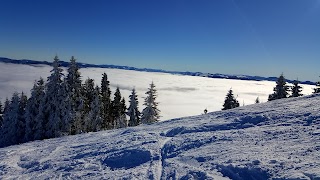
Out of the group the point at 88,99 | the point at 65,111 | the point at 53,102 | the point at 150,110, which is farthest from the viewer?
the point at 88,99

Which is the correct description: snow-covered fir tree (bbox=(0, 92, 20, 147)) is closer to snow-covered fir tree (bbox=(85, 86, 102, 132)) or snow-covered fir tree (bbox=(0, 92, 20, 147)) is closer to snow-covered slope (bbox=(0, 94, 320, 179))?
snow-covered fir tree (bbox=(85, 86, 102, 132))

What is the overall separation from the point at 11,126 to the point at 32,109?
15.6 ft

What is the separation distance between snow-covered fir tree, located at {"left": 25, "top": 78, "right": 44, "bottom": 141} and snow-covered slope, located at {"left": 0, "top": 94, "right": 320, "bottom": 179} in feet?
71.4

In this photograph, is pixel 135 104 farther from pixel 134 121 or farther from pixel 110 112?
pixel 110 112

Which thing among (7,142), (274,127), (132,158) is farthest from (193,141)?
(7,142)

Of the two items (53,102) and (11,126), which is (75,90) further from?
(11,126)

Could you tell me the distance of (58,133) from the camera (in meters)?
36.0

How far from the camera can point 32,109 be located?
3862 centimetres

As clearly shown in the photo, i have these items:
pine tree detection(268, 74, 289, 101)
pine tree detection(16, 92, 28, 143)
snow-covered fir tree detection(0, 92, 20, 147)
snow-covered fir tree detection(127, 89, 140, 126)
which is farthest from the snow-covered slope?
snow-covered fir tree detection(127, 89, 140, 126)

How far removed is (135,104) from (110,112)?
760 centimetres

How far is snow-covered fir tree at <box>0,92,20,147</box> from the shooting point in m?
39.6

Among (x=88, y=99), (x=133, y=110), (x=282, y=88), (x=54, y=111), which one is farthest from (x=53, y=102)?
(x=282, y=88)

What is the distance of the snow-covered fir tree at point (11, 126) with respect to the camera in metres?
39.6

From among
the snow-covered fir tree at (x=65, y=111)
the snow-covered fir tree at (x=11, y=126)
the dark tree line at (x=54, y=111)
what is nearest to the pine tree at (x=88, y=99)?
the dark tree line at (x=54, y=111)
